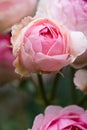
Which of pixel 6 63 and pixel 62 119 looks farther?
pixel 6 63

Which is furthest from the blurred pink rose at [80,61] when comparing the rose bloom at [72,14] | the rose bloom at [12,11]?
the rose bloom at [12,11]

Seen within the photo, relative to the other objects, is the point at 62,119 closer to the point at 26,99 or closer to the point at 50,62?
the point at 50,62

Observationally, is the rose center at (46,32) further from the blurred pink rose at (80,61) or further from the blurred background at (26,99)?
the blurred background at (26,99)

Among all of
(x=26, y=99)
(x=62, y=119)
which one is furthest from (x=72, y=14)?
(x=26, y=99)

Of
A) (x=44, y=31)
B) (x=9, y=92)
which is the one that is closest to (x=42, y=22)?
(x=44, y=31)

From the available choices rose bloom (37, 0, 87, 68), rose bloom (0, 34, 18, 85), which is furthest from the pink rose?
rose bloom (0, 34, 18, 85)

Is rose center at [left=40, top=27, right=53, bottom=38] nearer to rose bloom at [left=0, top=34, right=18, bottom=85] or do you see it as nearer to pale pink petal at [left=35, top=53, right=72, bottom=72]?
pale pink petal at [left=35, top=53, right=72, bottom=72]

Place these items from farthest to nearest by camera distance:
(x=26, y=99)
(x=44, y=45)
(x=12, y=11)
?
(x=26, y=99), (x=12, y=11), (x=44, y=45)
